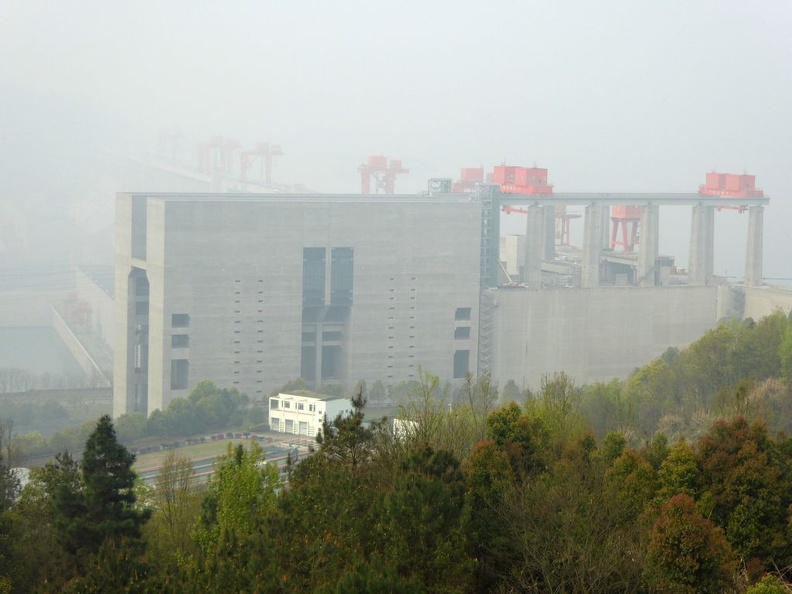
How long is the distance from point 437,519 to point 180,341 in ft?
59.3

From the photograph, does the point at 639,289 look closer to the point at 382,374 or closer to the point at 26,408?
the point at 382,374

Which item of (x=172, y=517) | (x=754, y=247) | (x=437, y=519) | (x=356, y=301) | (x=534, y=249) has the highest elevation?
(x=754, y=247)

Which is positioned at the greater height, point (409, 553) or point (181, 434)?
point (409, 553)

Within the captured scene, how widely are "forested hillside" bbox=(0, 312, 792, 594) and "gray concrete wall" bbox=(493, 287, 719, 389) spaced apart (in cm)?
1646

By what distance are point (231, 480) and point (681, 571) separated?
288 centimetres

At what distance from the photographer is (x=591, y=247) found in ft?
88.9

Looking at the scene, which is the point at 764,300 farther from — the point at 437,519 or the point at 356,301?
the point at 437,519

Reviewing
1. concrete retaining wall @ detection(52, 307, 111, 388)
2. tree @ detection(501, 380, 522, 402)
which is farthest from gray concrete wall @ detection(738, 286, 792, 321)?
concrete retaining wall @ detection(52, 307, 111, 388)

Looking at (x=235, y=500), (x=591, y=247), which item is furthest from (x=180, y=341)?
(x=235, y=500)

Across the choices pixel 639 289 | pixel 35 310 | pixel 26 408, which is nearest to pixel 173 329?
pixel 26 408

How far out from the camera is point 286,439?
19359 mm

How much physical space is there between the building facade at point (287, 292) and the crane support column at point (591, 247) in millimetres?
3166

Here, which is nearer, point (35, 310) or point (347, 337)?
point (347, 337)

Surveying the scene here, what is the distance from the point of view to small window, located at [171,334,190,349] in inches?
906
